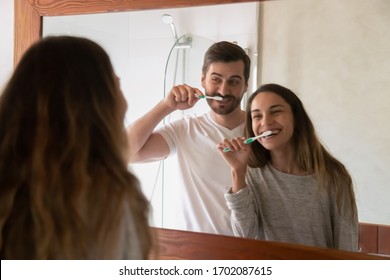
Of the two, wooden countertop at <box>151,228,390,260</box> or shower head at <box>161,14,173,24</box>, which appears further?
shower head at <box>161,14,173,24</box>

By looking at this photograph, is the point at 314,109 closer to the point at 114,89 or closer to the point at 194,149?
the point at 194,149

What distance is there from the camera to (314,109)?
0.67 meters

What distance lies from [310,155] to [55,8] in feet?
2.15

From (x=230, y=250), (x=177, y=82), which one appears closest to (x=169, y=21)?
(x=177, y=82)

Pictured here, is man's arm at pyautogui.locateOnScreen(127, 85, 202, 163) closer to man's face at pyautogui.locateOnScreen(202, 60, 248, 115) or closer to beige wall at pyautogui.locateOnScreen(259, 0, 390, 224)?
man's face at pyautogui.locateOnScreen(202, 60, 248, 115)

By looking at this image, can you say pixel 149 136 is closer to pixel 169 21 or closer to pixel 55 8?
pixel 169 21

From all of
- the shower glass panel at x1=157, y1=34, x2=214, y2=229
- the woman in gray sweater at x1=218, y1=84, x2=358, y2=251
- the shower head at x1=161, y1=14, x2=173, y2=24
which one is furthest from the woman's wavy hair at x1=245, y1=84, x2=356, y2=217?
the shower head at x1=161, y1=14, x2=173, y2=24

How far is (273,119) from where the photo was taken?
69 cm

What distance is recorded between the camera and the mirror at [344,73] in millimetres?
645

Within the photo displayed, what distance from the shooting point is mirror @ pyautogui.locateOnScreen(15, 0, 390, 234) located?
2.11ft

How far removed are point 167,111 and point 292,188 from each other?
0.98 ft

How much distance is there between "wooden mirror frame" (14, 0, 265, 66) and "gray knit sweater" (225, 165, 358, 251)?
377mm
